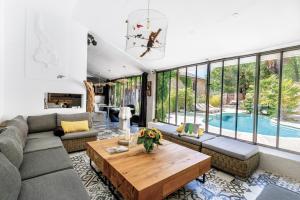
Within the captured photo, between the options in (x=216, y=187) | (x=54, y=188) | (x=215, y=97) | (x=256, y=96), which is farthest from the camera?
(x=215, y=97)

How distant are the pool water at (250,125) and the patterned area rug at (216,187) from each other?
1022 millimetres

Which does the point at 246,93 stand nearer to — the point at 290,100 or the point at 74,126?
the point at 290,100

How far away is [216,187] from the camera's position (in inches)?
90.4

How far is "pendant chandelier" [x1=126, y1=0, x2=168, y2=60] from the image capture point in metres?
2.14

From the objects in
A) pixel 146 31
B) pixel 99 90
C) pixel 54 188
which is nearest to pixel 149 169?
pixel 54 188

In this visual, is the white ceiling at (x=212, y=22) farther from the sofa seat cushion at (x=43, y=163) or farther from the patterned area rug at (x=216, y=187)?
the sofa seat cushion at (x=43, y=163)

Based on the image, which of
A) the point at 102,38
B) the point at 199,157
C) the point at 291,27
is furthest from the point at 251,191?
the point at 102,38

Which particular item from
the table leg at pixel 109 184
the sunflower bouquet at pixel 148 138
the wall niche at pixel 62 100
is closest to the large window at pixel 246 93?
the sunflower bouquet at pixel 148 138

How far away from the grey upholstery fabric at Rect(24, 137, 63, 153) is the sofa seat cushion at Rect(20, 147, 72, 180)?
0.57 feet

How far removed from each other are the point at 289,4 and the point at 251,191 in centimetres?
269

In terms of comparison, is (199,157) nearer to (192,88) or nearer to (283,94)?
(283,94)

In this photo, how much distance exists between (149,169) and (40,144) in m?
2.05

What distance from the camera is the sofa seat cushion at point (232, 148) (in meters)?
2.55

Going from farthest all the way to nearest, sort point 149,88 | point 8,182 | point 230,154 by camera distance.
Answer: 1. point 149,88
2. point 230,154
3. point 8,182
